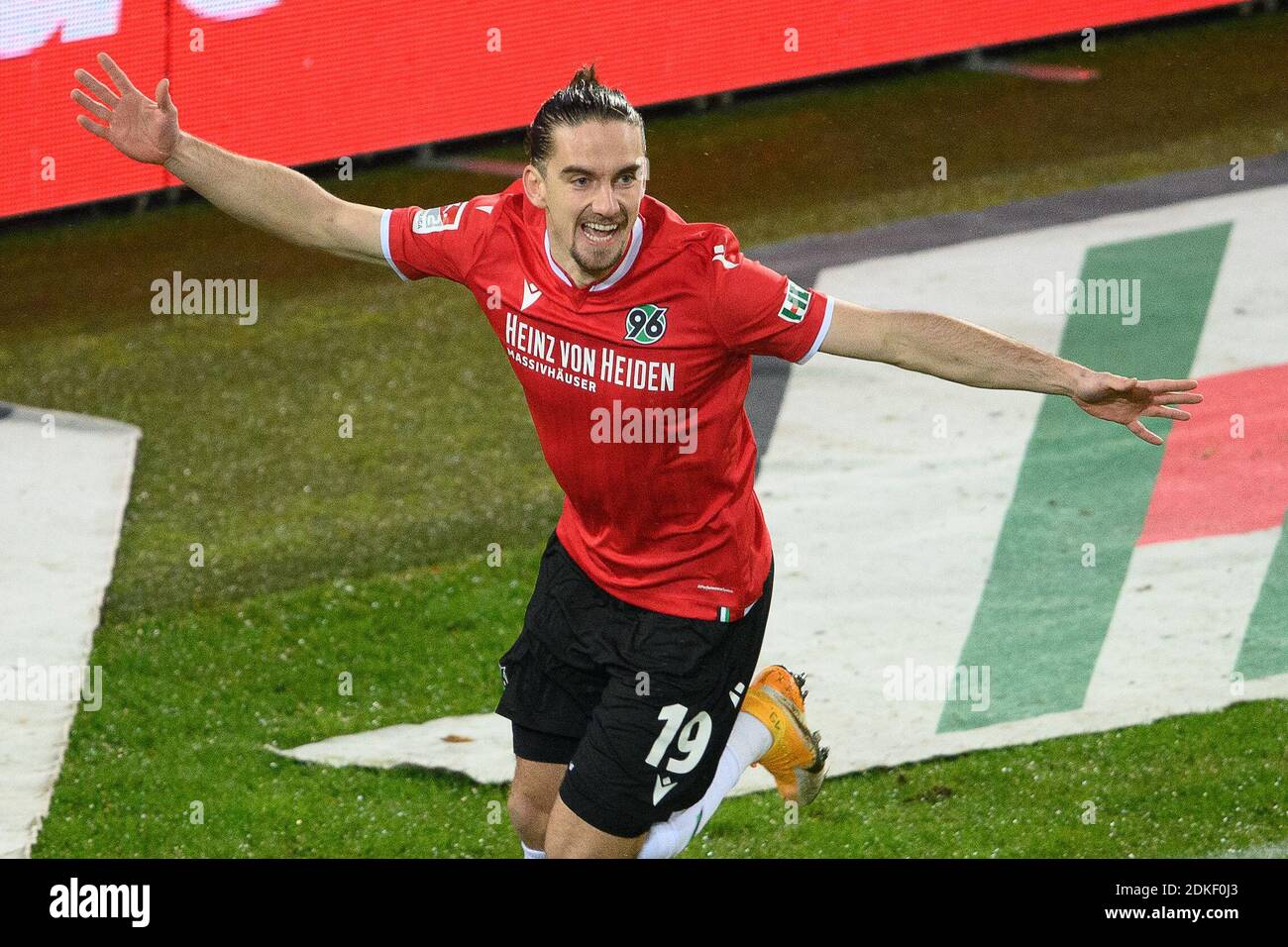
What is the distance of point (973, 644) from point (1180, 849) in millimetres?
1451

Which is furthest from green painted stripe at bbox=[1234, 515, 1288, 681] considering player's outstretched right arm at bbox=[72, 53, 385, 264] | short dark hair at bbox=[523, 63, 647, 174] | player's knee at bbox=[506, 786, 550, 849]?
player's outstretched right arm at bbox=[72, 53, 385, 264]

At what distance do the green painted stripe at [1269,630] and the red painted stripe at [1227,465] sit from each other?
34cm

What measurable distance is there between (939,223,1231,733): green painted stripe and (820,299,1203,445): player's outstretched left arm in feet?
8.16

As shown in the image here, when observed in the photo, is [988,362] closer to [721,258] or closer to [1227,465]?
[721,258]

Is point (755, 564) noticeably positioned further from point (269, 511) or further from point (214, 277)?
point (214, 277)

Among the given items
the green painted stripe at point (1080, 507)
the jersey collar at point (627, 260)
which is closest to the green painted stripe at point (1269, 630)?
the green painted stripe at point (1080, 507)

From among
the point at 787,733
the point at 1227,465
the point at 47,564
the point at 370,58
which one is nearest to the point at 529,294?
the point at 787,733

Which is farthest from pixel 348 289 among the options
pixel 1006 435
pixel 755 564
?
pixel 755 564

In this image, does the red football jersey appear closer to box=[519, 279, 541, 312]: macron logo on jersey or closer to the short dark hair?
box=[519, 279, 541, 312]: macron logo on jersey

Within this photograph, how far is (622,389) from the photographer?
4.99 meters

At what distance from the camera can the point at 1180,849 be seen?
6.22 meters

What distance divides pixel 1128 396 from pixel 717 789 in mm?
1815

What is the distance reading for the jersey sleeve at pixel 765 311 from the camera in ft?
16.0

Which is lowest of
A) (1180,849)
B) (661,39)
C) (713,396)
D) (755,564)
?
(1180,849)
